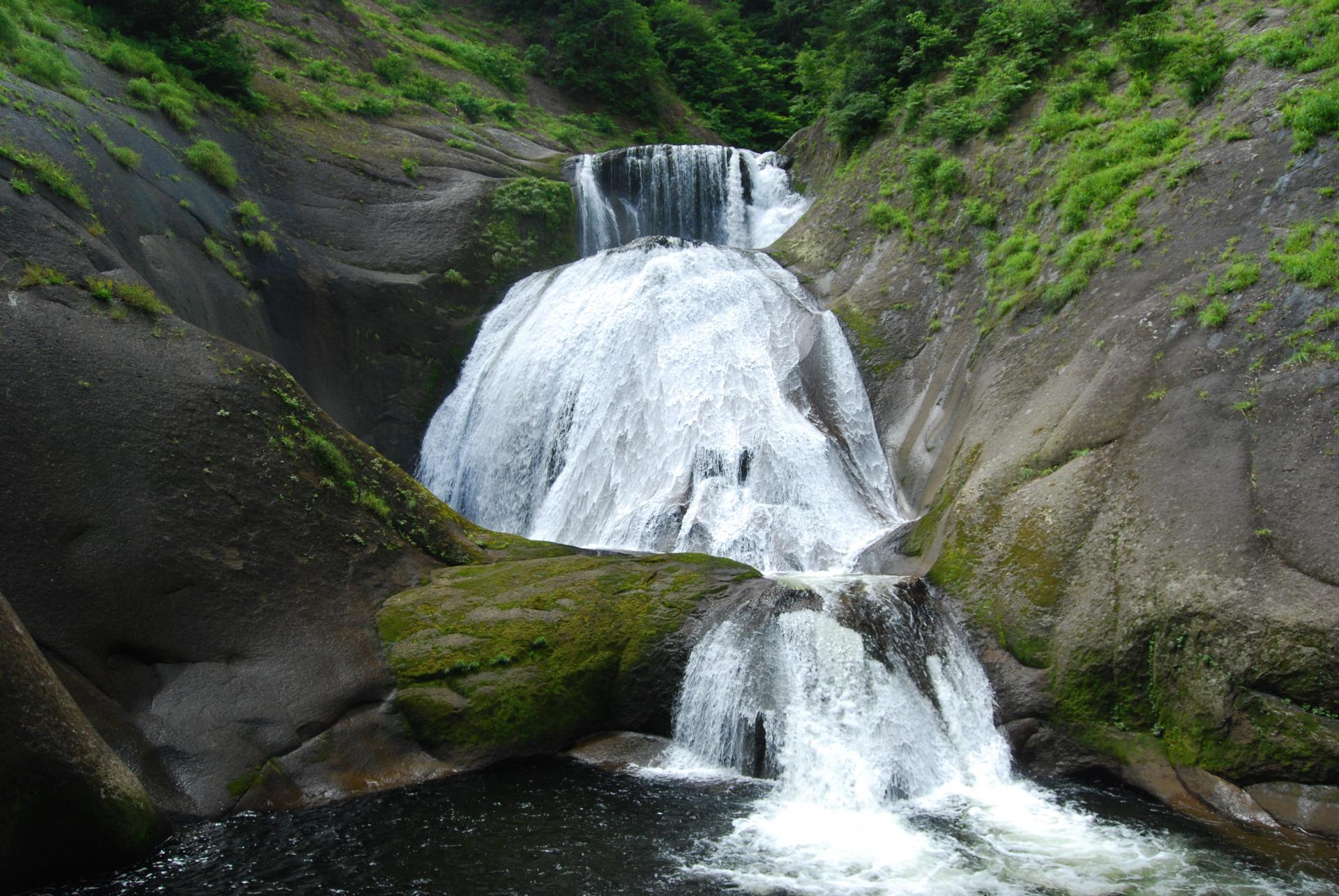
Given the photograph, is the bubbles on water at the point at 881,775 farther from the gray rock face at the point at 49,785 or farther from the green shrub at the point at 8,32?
the green shrub at the point at 8,32

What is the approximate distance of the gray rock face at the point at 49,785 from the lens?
6566 mm

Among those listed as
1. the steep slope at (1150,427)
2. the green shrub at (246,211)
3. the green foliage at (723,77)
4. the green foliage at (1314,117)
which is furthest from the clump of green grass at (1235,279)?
the green foliage at (723,77)

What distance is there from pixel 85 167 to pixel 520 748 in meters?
12.6

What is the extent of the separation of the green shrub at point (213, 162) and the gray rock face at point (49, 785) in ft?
49.1

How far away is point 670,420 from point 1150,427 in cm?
913

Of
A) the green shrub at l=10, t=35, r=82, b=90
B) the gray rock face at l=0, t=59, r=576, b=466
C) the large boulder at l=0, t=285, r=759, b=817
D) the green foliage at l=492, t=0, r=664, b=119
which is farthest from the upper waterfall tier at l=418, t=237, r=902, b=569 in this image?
the green foliage at l=492, t=0, r=664, b=119

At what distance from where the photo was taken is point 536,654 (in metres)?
10.3

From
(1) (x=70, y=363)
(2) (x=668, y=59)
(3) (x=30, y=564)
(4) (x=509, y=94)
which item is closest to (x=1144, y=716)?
(3) (x=30, y=564)

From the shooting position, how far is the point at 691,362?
59.4ft

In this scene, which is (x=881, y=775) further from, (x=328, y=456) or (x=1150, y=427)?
(x=328, y=456)

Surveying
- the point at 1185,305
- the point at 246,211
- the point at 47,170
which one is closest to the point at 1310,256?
the point at 1185,305

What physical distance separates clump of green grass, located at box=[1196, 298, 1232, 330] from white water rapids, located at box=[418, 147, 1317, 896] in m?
5.31

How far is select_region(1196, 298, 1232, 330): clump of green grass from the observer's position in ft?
35.3

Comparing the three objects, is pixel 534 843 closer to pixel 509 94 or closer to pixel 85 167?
pixel 85 167
